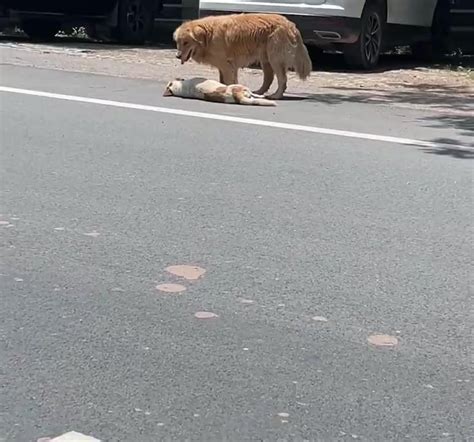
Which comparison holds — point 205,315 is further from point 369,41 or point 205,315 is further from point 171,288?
point 369,41

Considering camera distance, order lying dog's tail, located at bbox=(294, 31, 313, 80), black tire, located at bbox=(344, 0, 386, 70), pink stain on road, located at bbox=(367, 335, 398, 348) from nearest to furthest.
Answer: pink stain on road, located at bbox=(367, 335, 398, 348), lying dog's tail, located at bbox=(294, 31, 313, 80), black tire, located at bbox=(344, 0, 386, 70)

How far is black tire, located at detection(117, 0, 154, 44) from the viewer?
57.1 ft

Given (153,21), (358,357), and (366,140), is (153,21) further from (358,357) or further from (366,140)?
(358,357)

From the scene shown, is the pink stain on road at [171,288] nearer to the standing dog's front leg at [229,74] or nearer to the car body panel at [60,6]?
the standing dog's front leg at [229,74]

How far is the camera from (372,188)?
7379 millimetres

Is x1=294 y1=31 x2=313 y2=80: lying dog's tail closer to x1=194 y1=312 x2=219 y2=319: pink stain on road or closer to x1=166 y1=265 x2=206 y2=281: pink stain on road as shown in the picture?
x1=166 y1=265 x2=206 y2=281: pink stain on road

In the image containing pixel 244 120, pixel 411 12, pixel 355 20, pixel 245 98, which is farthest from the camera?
pixel 411 12

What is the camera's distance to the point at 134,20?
17.6 metres

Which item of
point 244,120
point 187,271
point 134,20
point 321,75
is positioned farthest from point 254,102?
point 134,20

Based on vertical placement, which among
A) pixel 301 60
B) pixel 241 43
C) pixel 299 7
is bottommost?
pixel 301 60

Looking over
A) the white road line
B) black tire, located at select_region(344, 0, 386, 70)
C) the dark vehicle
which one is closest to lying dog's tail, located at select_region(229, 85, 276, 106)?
the white road line

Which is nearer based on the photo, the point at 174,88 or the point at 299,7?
the point at 174,88

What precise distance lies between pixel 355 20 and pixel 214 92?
3.00 meters

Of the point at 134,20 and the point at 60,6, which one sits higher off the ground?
the point at 60,6
